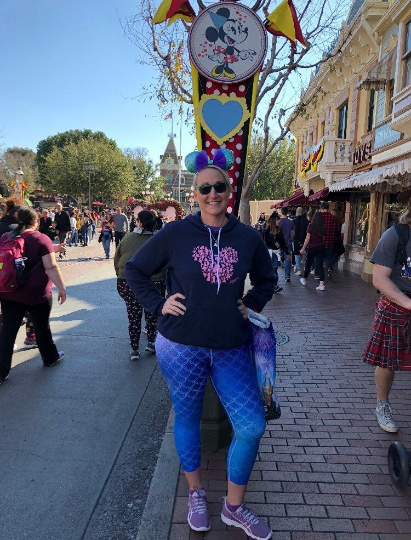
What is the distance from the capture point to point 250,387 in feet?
6.97

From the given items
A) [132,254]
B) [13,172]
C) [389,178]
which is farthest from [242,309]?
[13,172]

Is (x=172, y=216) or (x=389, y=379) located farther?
(x=172, y=216)

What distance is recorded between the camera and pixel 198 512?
2230 mm

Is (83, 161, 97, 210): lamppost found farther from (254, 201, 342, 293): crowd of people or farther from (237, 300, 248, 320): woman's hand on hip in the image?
(237, 300, 248, 320): woman's hand on hip

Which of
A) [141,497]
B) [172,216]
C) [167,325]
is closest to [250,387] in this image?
[167,325]

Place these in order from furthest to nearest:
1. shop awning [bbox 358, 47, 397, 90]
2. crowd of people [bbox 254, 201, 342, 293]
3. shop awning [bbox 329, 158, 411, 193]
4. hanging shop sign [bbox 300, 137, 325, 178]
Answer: hanging shop sign [bbox 300, 137, 325, 178]
shop awning [bbox 358, 47, 397, 90]
crowd of people [bbox 254, 201, 342, 293]
shop awning [bbox 329, 158, 411, 193]

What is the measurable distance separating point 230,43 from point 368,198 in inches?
461

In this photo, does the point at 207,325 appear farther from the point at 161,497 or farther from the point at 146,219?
the point at 146,219

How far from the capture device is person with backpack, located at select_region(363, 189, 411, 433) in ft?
9.09

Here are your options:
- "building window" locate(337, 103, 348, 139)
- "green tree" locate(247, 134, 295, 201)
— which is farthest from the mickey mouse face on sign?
"green tree" locate(247, 134, 295, 201)

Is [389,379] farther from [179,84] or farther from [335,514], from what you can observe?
[179,84]

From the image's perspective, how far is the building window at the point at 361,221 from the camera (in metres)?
13.7

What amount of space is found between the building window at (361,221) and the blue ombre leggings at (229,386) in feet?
40.3

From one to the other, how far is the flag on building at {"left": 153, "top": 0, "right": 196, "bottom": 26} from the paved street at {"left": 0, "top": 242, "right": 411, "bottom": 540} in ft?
11.1
